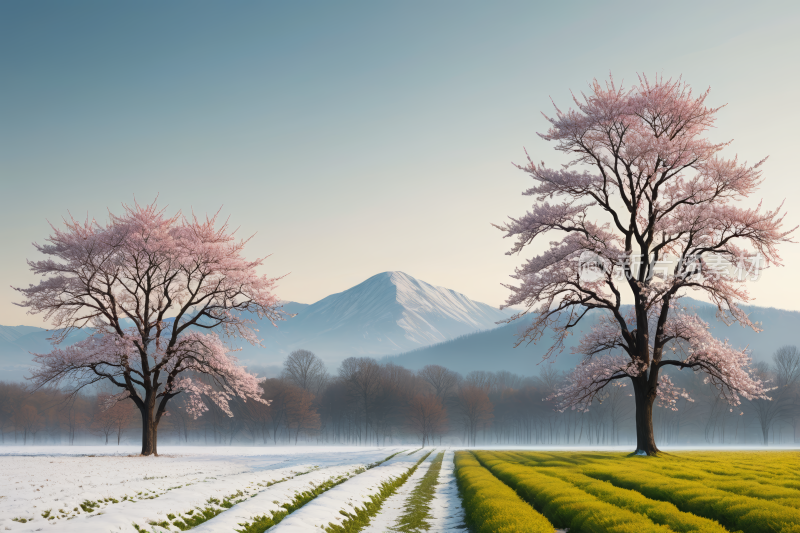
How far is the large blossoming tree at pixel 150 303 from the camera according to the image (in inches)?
1379

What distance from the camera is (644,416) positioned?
3116 centimetres

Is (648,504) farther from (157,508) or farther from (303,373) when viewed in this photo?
(303,373)

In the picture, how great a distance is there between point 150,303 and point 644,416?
36.6 m

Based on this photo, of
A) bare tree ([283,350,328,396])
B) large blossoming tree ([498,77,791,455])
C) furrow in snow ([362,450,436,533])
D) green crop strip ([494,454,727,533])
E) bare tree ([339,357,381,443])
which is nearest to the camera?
green crop strip ([494,454,727,533])

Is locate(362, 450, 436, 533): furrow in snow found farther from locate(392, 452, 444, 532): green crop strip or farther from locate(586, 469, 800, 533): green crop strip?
locate(586, 469, 800, 533): green crop strip

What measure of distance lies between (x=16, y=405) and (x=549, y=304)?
14812 centimetres

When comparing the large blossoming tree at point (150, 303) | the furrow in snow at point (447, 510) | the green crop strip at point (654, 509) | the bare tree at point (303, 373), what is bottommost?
the bare tree at point (303, 373)

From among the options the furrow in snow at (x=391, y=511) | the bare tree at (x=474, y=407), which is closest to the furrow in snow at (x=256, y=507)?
the furrow in snow at (x=391, y=511)

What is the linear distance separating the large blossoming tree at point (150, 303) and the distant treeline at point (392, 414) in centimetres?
7358

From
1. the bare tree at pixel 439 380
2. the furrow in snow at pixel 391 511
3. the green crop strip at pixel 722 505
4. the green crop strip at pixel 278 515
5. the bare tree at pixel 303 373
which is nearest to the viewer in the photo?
the green crop strip at pixel 722 505

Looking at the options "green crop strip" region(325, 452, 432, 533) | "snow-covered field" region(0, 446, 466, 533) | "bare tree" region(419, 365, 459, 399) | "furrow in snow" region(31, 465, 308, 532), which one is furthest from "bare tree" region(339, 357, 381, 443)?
"furrow in snow" region(31, 465, 308, 532)

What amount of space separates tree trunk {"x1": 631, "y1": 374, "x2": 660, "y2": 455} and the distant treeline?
73357 mm

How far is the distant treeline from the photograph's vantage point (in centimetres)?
11456

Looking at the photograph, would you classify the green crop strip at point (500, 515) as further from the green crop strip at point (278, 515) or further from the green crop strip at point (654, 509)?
the green crop strip at point (278, 515)
